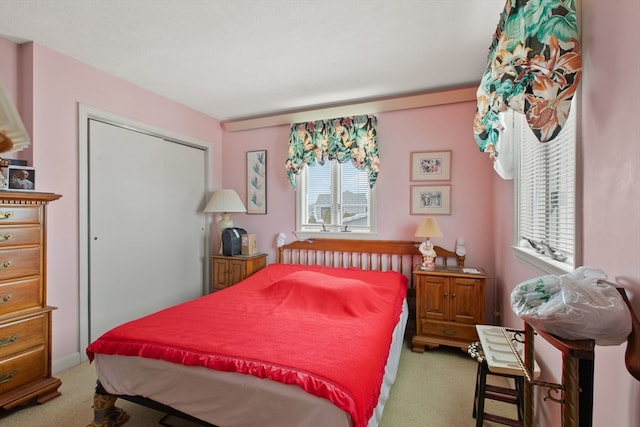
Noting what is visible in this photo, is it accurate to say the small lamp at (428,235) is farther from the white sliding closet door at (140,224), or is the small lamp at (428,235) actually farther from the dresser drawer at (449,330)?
the white sliding closet door at (140,224)

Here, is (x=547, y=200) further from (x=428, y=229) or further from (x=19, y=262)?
(x=19, y=262)

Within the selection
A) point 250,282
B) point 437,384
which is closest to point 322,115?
point 250,282

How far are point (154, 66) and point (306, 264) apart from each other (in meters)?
2.50

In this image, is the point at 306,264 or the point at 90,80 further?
the point at 306,264

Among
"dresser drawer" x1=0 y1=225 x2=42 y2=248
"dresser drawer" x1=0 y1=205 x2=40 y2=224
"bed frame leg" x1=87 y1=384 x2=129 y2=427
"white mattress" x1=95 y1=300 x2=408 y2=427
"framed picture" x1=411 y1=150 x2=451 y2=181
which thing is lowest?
"bed frame leg" x1=87 y1=384 x2=129 y2=427

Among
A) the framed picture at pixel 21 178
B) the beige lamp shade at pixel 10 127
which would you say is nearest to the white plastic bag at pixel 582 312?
the beige lamp shade at pixel 10 127

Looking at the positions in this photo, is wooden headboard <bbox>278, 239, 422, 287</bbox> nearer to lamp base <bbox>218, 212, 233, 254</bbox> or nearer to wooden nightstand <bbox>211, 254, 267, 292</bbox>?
wooden nightstand <bbox>211, 254, 267, 292</bbox>

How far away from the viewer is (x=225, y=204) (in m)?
3.60

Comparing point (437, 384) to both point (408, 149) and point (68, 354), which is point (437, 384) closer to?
point (408, 149)

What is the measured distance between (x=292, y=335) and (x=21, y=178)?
2226 mm

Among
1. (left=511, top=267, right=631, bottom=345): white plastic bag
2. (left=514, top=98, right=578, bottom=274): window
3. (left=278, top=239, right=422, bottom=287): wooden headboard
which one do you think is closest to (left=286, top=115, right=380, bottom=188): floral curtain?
(left=278, top=239, right=422, bottom=287): wooden headboard

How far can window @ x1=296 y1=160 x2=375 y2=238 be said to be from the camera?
3416mm

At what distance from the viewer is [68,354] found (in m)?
2.49

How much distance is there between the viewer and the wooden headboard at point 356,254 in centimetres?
320
